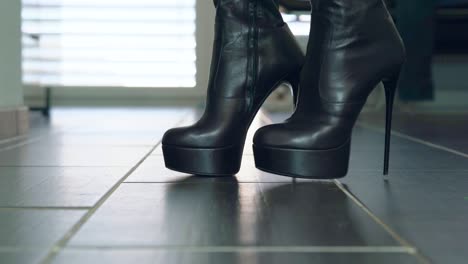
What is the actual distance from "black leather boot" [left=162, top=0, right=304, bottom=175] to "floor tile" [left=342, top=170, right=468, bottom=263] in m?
0.17

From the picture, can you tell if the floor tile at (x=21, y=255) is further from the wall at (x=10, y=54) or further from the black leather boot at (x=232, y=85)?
the wall at (x=10, y=54)

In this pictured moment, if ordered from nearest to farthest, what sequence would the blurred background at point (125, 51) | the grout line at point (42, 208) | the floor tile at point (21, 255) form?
the floor tile at point (21, 255)
the grout line at point (42, 208)
the blurred background at point (125, 51)

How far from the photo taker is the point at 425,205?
0.72 m

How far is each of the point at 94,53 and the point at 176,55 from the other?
0.53 metres

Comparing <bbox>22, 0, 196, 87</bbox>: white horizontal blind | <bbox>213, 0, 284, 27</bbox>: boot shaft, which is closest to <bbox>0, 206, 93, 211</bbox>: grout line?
<bbox>213, 0, 284, 27</bbox>: boot shaft

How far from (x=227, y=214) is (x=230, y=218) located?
0.02 meters

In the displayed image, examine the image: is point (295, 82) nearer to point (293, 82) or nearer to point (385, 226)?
point (293, 82)

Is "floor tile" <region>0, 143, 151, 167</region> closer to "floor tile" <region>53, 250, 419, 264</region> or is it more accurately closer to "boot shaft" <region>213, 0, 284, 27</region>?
"boot shaft" <region>213, 0, 284, 27</region>

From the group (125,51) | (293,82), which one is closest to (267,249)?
(293,82)

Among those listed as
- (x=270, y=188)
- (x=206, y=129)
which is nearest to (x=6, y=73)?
(x=206, y=129)

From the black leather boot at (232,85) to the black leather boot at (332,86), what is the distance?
0.06 meters

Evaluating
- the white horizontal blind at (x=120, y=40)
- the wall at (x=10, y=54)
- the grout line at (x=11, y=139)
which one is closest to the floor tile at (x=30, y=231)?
the grout line at (x=11, y=139)

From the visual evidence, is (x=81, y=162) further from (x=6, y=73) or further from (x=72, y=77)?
(x=72, y=77)

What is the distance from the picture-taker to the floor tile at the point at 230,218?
560 mm
